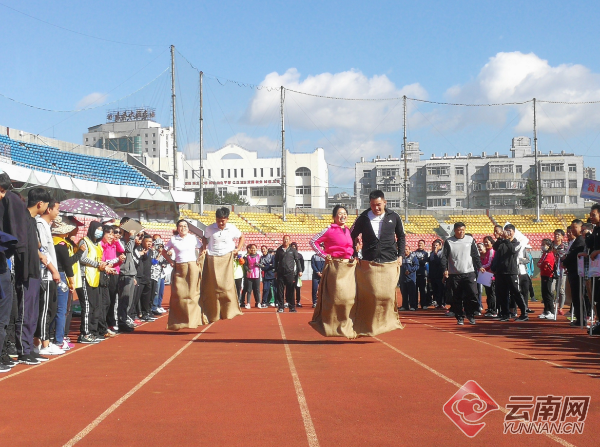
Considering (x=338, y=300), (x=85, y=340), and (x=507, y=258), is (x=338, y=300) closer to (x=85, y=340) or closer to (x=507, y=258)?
(x=85, y=340)

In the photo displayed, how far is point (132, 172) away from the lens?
170ft

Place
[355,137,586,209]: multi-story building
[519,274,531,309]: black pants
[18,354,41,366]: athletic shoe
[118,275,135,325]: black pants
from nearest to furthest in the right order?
[18,354,41,366]: athletic shoe, [118,275,135,325]: black pants, [519,274,531,309]: black pants, [355,137,586,209]: multi-story building

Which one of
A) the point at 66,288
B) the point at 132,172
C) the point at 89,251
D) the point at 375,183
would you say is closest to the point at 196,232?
the point at 89,251

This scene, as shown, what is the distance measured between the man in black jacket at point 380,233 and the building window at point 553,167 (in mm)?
99639

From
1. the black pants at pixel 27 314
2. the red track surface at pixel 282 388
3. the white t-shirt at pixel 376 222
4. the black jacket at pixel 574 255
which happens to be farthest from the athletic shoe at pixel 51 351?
the black jacket at pixel 574 255

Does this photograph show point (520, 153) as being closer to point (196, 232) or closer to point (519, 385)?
point (196, 232)

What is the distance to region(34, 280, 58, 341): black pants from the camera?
30.8 feet

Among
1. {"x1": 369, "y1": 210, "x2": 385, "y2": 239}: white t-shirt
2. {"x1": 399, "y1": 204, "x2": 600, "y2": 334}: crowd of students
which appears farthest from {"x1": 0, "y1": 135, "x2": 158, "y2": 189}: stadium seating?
{"x1": 369, "y1": 210, "x2": 385, "y2": 239}: white t-shirt

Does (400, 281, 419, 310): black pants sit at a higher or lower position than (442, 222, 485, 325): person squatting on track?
lower

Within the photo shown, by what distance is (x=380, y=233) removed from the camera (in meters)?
10.7

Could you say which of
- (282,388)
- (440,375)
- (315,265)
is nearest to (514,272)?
(315,265)

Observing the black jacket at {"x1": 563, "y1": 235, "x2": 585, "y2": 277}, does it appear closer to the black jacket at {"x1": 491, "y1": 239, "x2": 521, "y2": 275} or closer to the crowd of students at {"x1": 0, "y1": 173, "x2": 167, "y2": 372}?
the black jacket at {"x1": 491, "y1": 239, "x2": 521, "y2": 275}

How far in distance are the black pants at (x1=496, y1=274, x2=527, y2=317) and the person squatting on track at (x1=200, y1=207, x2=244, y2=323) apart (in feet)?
19.4

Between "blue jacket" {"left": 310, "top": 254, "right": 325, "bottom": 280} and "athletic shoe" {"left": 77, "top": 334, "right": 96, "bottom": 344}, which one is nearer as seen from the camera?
"athletic shoe" {"left": 77, "top": 334, "right": 96, "bottom": 344}
